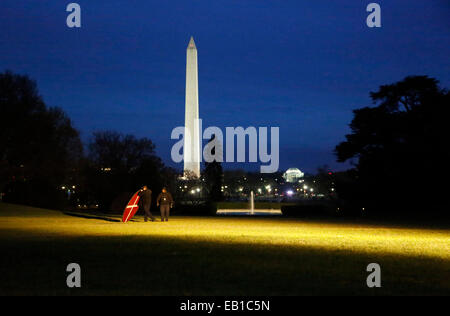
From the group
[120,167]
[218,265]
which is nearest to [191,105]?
[120,167]

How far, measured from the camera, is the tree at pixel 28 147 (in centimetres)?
5681

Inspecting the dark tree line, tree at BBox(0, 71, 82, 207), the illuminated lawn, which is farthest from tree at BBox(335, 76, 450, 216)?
the illuminated lawn

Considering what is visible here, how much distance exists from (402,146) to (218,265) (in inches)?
1647

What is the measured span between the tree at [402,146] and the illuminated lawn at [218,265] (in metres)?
31.3

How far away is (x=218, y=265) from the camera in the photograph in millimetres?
13414

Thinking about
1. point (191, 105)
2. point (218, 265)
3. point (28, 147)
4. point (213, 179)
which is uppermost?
point (191, 105)

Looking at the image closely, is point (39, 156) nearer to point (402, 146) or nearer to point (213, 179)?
point (402, 146)

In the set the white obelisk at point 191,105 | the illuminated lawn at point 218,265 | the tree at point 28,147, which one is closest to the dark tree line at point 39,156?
the tree at point 28,147

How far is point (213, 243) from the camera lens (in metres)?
18.5

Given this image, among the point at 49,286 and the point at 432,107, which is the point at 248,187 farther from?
the point at 49,286

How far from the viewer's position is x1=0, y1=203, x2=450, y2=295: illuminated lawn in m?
10.8

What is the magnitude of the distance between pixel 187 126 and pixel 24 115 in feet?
68.8
